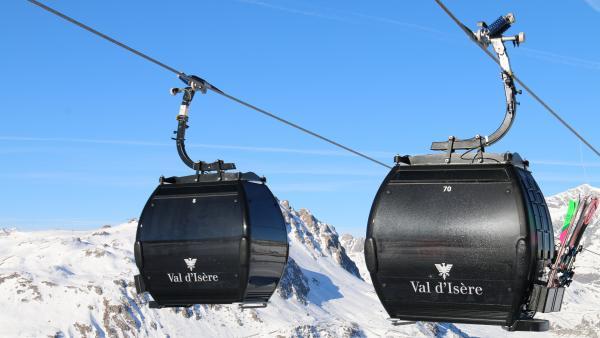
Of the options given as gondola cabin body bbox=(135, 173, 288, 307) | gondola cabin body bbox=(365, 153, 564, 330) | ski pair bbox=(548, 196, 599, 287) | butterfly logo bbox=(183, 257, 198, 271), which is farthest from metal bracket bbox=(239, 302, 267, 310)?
ski pair bbox=(548, 196, 599, 287)

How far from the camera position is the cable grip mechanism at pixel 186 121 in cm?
1767

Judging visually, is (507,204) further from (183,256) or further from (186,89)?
(186,89)

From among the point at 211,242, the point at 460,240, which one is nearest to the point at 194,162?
the point at 211,242

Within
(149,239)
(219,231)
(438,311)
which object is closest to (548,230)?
(438,311)

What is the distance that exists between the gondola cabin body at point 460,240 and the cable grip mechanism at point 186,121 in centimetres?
466

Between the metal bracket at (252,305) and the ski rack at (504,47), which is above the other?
the ski rack at (504,47)

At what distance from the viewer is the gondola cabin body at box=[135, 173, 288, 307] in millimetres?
16547

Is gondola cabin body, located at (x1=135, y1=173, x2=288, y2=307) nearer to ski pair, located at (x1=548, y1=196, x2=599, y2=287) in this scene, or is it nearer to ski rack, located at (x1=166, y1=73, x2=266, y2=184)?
ski rack, located at (x1=166, y1=73, x2=266, y2=184)

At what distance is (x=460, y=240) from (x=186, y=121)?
890cm

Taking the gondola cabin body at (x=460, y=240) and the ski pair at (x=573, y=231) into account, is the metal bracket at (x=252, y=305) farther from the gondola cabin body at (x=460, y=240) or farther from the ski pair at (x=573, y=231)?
the ski pair at (x=573, y=231)

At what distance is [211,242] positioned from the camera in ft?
54.5

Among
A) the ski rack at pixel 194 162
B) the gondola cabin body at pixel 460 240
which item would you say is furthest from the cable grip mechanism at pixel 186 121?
the gondola cabin body at pixel 460 240

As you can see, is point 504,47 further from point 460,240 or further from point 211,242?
point 211,242

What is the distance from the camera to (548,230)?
13.8 m
